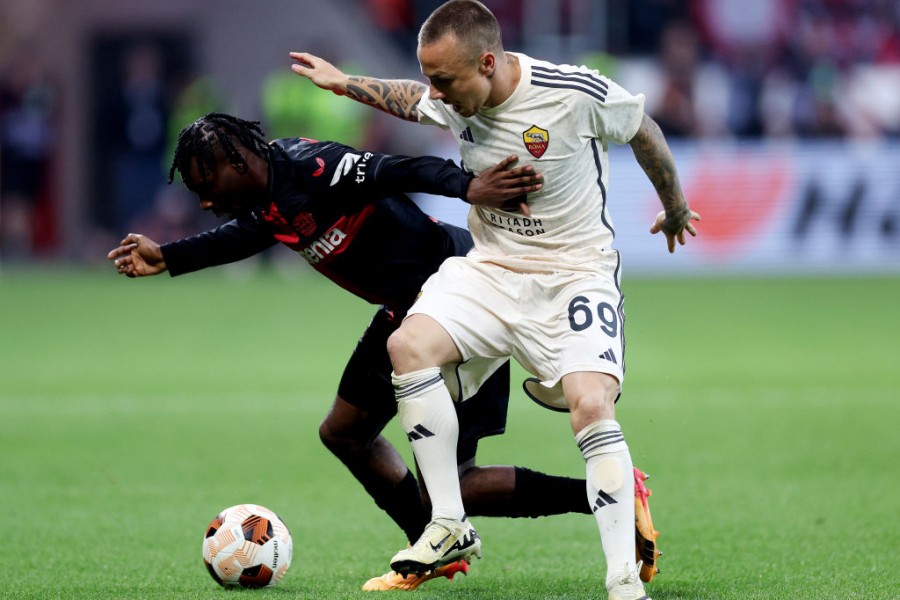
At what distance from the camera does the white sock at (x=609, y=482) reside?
15.5 feet

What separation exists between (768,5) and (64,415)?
15788 mm

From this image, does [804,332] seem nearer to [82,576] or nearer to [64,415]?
[64,415]

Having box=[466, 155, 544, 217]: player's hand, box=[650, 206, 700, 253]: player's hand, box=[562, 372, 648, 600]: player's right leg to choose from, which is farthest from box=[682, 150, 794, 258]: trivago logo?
box=[562, 372, 648, 600]: player's right leg

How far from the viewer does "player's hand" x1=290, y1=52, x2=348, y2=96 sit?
18.7 ft

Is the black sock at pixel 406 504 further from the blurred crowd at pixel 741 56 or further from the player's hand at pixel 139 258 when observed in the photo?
the blurred crowd at pixel 741 56

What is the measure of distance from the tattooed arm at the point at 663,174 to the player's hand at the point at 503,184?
0.46 m

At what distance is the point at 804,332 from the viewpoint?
45.2 feet

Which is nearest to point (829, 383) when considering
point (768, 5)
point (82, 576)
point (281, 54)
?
point (82, 576)

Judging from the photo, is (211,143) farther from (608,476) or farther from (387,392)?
(608,476)

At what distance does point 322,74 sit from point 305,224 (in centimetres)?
72

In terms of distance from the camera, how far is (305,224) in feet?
17.8

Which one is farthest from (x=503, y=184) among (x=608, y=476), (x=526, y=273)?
(x=608, y=476)

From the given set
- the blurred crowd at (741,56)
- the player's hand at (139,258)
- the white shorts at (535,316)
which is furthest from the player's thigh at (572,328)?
the blurred crowd at (741,56)

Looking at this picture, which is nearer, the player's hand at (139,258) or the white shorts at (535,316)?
the white shorts at (535,316)
